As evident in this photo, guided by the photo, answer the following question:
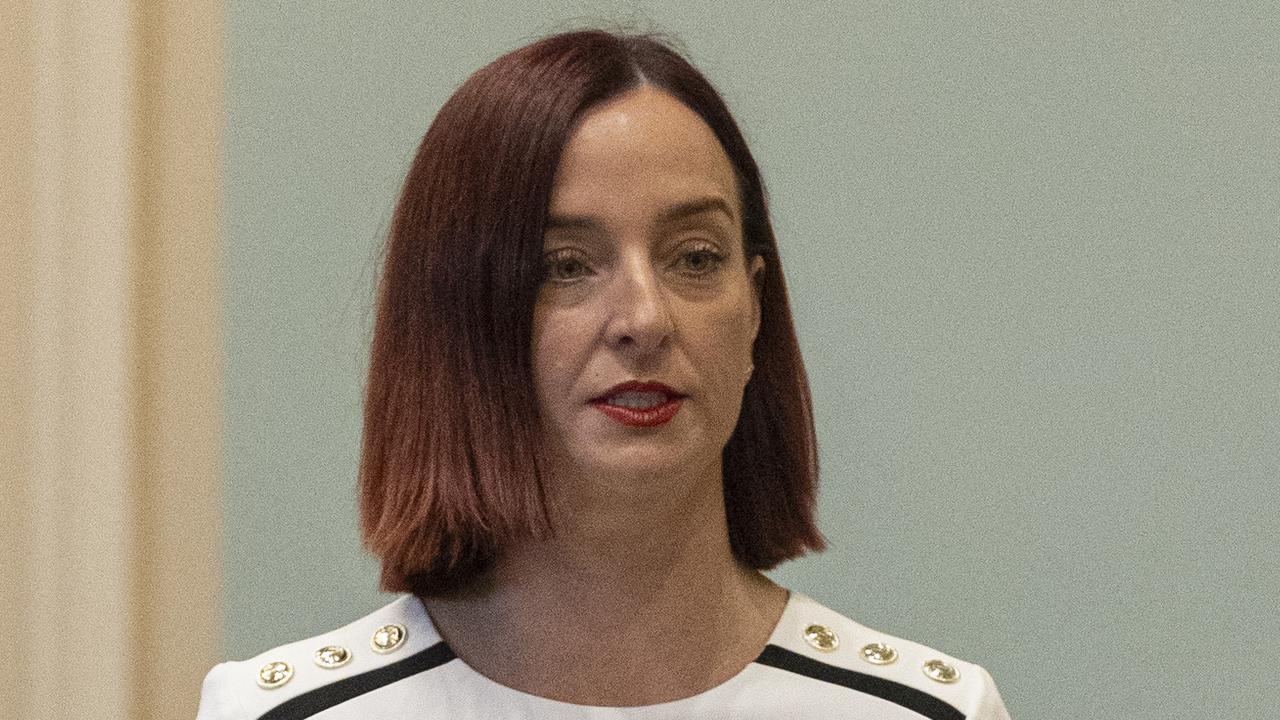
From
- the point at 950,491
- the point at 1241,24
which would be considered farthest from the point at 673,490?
the point at 1241,24

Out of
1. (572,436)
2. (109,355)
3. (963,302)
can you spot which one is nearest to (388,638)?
(572,436)

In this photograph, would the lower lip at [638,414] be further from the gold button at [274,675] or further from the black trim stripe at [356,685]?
the gold button at [274,675]

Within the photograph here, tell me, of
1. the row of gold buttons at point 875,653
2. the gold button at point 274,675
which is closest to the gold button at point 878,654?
the row of gold buttons at point 875,653

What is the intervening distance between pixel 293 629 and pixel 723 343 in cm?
93

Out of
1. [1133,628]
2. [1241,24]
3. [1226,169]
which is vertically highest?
[1241,24]

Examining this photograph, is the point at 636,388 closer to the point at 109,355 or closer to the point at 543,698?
the point at 543,698

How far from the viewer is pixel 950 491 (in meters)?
2.52

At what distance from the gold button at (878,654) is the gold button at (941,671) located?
3cm

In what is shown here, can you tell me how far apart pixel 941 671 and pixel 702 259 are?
46 cm

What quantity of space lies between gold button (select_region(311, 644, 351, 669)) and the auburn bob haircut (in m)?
0.07

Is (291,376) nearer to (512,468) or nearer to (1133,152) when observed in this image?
(512,468)

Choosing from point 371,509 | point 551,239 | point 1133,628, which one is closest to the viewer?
point 551,239

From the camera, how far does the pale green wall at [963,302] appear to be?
246 cm

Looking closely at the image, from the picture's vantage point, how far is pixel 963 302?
2529mm
